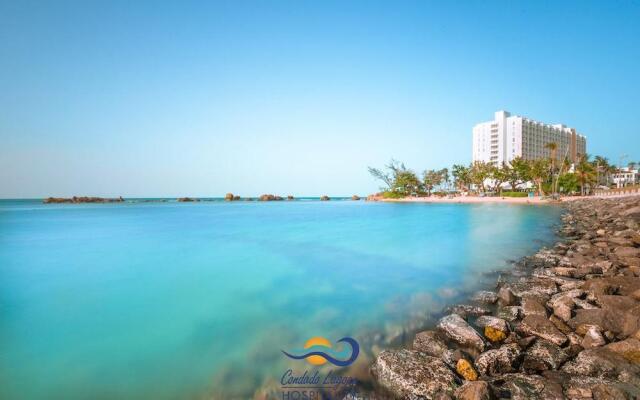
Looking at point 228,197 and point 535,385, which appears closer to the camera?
point 535,385

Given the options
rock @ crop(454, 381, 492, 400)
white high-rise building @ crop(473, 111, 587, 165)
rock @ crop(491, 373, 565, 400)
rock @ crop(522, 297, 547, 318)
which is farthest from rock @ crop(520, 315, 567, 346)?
white high-rise building @ crop(473, 111, 587, 165)

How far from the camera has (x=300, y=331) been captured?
564 cm

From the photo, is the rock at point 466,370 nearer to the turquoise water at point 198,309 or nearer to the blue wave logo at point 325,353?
the turquoise water at point 198,309

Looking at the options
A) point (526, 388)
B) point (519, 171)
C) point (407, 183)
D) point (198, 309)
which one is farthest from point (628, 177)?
point (198, 309)

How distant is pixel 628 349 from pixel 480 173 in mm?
87529

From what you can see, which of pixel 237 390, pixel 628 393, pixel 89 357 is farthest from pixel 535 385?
pixel 89 357

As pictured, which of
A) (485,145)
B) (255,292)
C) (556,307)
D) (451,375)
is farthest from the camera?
(485,145)

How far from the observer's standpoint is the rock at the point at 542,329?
435 centimetres

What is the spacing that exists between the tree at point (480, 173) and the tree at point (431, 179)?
917 cm

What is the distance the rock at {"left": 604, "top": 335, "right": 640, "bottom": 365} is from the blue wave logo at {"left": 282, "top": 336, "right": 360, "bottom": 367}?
3.24 metres

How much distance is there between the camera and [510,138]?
110m

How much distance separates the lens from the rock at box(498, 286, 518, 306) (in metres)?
6.17

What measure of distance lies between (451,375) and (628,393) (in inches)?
63.7

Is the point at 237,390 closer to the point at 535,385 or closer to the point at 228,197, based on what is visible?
the point at 535,385
